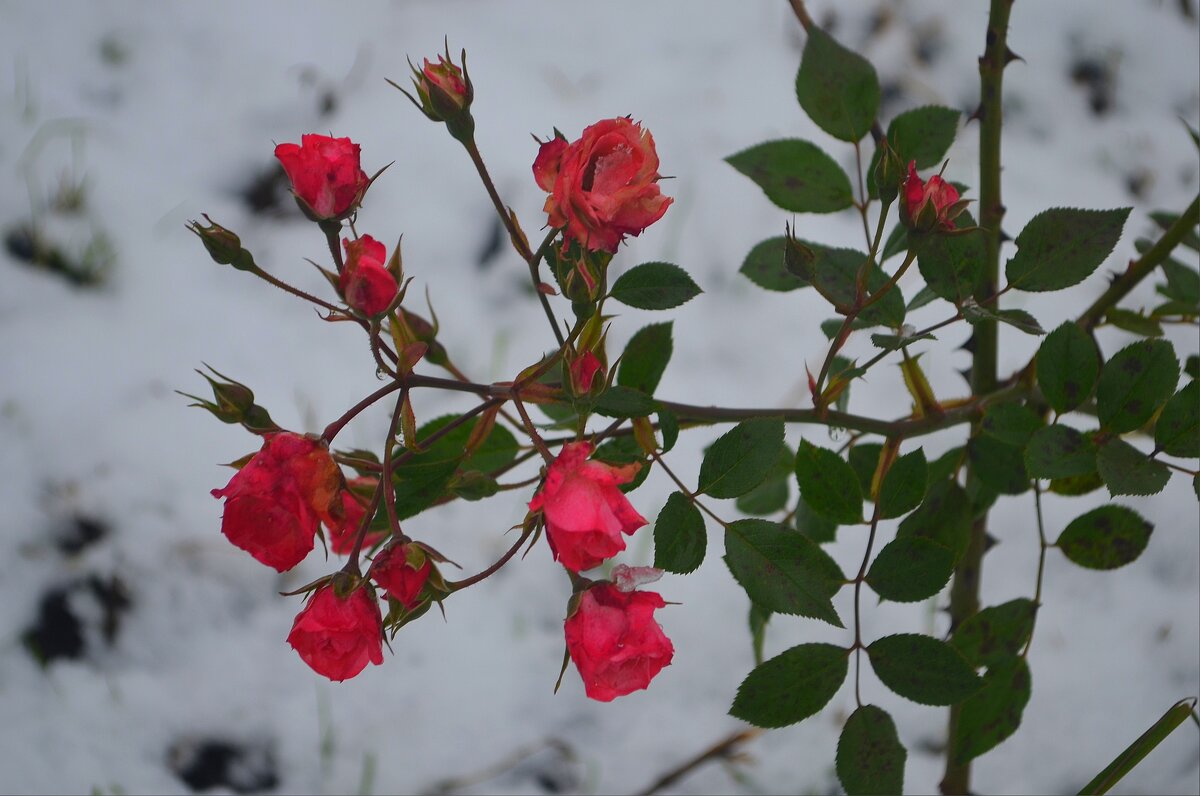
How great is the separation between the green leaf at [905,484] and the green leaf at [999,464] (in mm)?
145

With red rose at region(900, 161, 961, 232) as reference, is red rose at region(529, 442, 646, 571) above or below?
below

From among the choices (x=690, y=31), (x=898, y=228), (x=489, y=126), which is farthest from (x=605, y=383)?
(x=690, y=31)

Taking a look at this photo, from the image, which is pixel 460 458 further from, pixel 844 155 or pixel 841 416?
pixel 844 155

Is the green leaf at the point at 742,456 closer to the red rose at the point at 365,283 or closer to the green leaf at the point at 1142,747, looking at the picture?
the red rose at the point at 365,283

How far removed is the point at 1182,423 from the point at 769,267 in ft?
0.95

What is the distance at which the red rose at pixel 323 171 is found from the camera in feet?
1.78

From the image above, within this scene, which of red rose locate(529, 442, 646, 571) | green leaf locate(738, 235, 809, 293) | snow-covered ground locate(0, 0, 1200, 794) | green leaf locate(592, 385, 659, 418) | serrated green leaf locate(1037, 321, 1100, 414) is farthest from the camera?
snow-covered ground locate(0, 0, 1200, 794)

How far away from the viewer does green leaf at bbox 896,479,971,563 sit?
771 mm

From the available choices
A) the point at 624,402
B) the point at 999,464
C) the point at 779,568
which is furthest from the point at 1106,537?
the point at 624,402

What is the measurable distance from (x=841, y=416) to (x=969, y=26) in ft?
3.40

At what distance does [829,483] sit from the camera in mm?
665

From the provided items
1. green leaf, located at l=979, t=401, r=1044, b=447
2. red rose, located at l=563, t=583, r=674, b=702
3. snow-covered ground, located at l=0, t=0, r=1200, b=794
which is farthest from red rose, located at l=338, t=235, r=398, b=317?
snow-covered ground, located at l=0, t=0, r=1200, b=794

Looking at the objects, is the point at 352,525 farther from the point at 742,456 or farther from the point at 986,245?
the point at 986,245

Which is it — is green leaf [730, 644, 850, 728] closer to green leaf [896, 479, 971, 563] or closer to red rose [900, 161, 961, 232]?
green leaf [896, 479, 971, 563]
